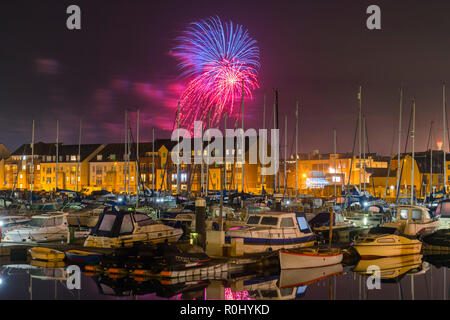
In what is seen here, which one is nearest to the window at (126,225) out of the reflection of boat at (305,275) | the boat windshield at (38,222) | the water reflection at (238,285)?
the water reflection at (238,285)

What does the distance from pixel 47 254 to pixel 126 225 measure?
4.77m

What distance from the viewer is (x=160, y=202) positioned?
58.4 m

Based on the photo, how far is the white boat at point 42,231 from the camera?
109 feet

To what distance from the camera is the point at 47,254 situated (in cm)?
2792

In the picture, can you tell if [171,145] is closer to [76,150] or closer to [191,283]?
[76,150]

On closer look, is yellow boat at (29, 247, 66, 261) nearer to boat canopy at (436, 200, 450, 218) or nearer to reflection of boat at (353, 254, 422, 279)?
reflection of boat at (353, 254, 422, 279)

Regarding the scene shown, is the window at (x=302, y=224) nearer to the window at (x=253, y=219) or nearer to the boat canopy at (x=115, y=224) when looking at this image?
the window at (x=253, y=219)

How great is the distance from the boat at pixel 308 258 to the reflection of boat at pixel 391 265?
1579 mm

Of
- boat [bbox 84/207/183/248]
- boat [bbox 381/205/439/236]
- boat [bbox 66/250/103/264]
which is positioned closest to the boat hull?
boat [bbox 84/207/183/248]

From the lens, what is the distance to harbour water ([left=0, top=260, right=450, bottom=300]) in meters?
21.2
